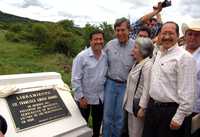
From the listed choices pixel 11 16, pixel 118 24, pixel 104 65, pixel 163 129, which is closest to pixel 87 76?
pixel 104 65

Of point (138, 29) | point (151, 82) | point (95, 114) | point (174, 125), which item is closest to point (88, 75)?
A: point (95, 114)

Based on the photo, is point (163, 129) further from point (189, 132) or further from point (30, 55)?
point (30, 55)

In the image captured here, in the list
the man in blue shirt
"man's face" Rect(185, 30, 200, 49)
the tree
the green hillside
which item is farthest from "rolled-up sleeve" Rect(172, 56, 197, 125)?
the tree

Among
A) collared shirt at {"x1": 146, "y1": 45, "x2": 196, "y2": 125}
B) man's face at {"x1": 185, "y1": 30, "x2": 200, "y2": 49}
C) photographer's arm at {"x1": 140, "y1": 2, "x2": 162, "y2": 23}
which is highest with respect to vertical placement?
photographer's arm at {"x1": 140, "y1": 2, "x2": 162, "y2": 23}

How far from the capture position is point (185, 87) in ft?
11.0

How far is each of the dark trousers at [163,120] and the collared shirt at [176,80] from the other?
0.07m

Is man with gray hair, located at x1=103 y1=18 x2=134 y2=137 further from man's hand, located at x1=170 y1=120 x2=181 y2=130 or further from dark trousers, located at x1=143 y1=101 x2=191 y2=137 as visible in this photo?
man's hand, located at x1=170 y1=120 x2=181 y2=130

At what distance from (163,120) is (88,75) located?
127 centimetres

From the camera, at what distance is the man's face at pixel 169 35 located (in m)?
3.49

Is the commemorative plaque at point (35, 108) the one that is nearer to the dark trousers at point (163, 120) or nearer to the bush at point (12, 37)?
the dark trousers at point (163, 120)

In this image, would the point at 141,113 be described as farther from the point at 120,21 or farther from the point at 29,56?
the point at 29,56

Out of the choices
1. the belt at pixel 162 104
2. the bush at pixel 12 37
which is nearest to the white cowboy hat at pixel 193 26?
the belt at pixel 162 104

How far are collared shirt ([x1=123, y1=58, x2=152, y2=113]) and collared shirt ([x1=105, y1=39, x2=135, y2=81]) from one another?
450 mm

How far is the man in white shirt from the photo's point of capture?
132 inches
